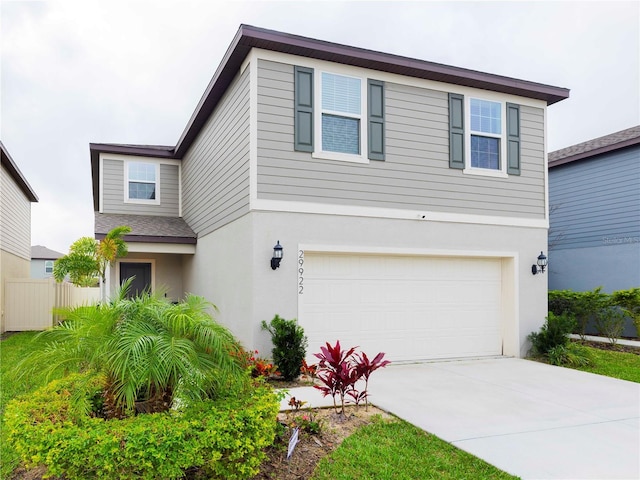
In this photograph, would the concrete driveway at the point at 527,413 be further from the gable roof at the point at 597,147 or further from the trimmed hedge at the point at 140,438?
the gable roof at the point at 597,147

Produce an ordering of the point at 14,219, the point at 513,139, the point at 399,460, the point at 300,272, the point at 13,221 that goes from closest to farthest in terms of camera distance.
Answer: the point at 399,460
the point at 300,272
the point at 513,139
the point at 13,221
the point at 14,219

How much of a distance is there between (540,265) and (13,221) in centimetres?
1669

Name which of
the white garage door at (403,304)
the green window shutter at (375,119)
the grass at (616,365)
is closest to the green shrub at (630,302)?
the grass at (616,365)

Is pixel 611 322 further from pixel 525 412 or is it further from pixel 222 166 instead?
pixel 222 166

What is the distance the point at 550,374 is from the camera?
319 inches

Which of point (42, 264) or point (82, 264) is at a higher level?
point (82, 264)

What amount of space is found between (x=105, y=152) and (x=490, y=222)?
10.2 meters

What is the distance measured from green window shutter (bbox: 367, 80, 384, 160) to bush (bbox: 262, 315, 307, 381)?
11.1 feet

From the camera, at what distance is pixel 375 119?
28.8 feet

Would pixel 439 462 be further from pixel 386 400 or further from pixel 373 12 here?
pixel 373 12

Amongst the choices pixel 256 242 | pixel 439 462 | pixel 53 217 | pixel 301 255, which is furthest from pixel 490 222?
pixel 53 217

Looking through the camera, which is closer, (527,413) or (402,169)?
(527,413)

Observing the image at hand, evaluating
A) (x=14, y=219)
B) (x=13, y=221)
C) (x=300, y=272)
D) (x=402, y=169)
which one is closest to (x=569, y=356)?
(x=402, y=169)

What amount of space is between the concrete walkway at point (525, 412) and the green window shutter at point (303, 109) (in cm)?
399
